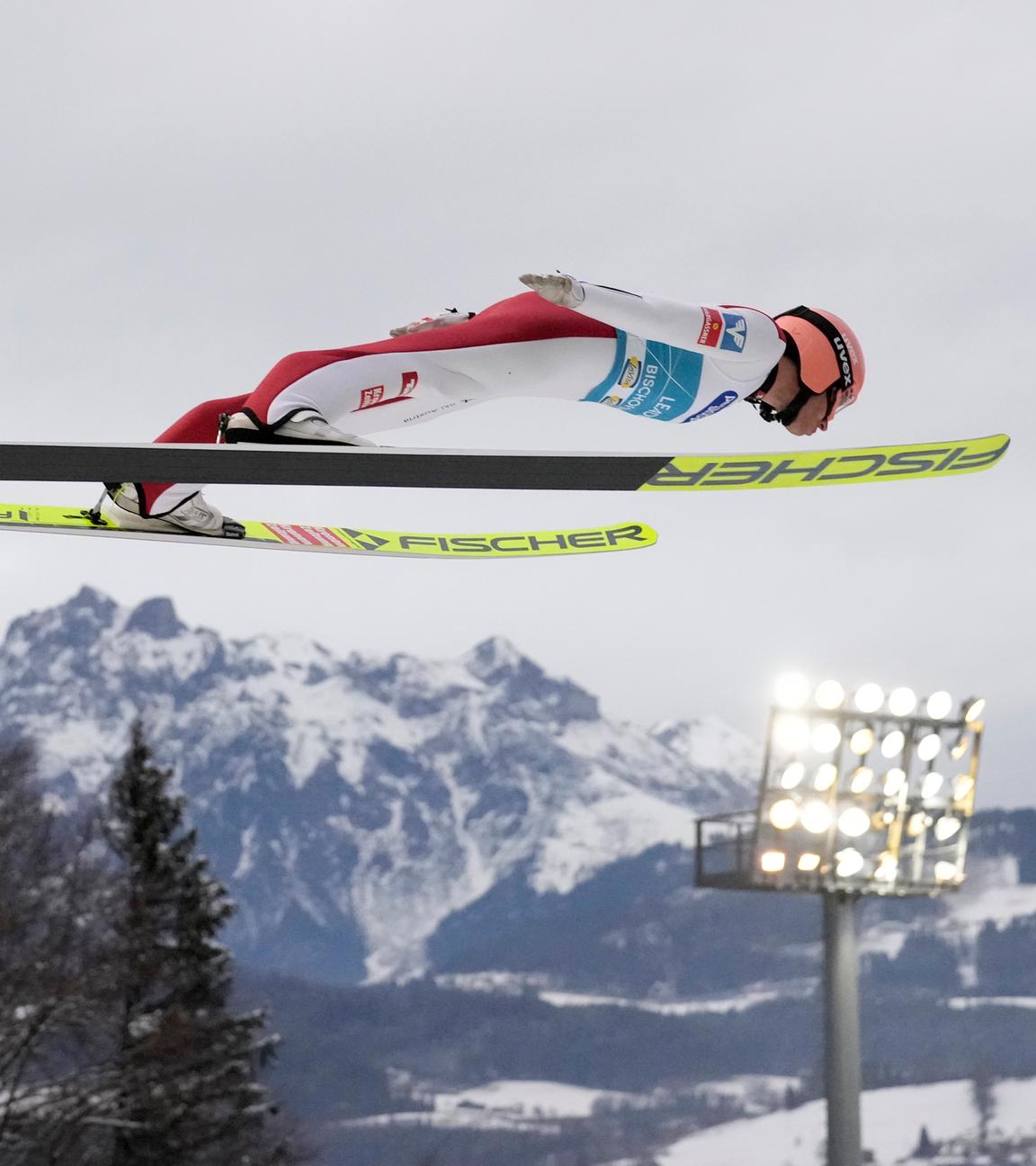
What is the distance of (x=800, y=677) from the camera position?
19.2 m

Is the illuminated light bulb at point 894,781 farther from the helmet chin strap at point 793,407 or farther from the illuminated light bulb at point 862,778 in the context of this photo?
the helmet chin strap at point 793,407

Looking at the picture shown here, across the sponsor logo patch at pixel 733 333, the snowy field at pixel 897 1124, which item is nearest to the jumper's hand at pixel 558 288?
the sponsor logo patch at pixel 733 333

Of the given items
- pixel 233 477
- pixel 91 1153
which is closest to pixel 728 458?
pixel 233 477

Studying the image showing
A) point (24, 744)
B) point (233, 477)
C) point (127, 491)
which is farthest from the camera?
point (24, 744)

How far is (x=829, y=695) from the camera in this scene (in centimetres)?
1900

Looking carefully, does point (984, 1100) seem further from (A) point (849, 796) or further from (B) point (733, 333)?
(B) point (733, 333)

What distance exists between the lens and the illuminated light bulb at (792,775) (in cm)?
1875

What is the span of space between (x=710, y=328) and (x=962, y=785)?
15515 mm

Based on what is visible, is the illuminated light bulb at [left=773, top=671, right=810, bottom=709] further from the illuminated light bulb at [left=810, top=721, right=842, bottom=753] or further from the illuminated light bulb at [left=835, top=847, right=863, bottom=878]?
the illuminated light bulb at [left=835, top=847, right=863, bottom=878]

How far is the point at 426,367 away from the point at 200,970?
25.2 meters

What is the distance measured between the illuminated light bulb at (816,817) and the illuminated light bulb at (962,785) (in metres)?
1.80

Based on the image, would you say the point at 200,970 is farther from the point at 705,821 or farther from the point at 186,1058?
the point at 705,821

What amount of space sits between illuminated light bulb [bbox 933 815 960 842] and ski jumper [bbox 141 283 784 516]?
50.2 feet

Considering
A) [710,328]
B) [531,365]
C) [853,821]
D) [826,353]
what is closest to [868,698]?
[853,821]
